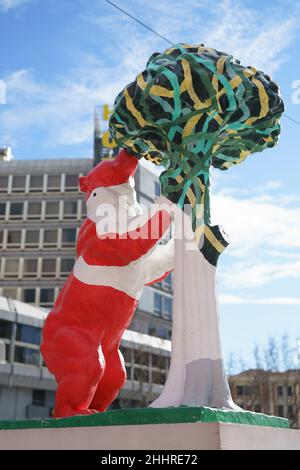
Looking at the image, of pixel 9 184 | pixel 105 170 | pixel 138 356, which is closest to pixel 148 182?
pixel 9 184

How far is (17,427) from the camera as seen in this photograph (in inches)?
168

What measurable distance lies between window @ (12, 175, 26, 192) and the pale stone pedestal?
31.9 m

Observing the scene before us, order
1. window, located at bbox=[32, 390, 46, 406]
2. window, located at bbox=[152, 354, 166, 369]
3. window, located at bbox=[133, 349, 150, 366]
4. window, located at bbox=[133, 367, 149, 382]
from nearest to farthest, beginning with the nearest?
1. window, located at bbox=[133, 367, 149, 382]
2. window, located at bbox=[32, 390, 46, 406]
3. window, located at bbox=[133, 349, 150, 366]
4. window, located at bbox=[152, 354, 166, 369]

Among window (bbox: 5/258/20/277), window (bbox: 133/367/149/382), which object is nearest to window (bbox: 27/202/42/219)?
window (bbox: 5/258/20/277)

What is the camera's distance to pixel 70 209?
113 ft

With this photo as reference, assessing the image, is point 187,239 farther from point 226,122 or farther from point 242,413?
point 242,413

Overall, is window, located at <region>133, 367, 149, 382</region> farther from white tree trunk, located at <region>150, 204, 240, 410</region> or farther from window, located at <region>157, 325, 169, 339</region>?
white tree trunk, located at <region>150, 204, 240, 410</region>

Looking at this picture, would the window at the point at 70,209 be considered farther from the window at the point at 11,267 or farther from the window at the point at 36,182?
the window at the point at 11,267

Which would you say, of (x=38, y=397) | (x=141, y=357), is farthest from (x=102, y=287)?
(x=38, y=397)

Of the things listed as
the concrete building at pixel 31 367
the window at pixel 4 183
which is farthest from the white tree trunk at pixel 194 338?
the window at pixel 4 183

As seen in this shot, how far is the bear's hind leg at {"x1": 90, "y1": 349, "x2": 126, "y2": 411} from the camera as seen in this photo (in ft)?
17.4

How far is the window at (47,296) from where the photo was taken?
32312 millimetres

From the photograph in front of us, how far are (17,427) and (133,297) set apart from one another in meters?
1.51

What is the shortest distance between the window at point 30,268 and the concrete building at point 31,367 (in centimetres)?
934
